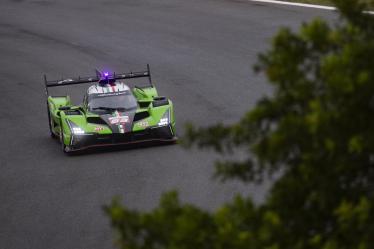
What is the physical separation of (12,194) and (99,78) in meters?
4.17

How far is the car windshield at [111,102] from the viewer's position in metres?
19.7

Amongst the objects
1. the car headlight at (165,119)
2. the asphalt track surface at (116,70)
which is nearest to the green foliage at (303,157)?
the asphalt track surface at (116,70)

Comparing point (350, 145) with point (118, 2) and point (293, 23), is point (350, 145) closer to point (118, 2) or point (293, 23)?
point (293, 23)

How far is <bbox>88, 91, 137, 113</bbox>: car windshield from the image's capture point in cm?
1970

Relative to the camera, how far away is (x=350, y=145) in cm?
592

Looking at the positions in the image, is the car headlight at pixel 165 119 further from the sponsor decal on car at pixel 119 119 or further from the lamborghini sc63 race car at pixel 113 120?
the sponsor decal on car at pixel 119 119

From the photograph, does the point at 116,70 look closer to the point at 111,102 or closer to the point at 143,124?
the point at 111,102

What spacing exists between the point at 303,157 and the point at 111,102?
1380 cm

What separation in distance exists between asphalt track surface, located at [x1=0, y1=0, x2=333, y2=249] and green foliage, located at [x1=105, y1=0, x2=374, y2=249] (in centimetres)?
774

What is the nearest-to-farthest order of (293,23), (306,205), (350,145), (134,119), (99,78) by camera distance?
(350,145) → (306,205) → (134,119) → (99,78) → (293,23)

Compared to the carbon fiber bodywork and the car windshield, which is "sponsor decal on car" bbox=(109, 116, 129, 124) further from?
the car windshield

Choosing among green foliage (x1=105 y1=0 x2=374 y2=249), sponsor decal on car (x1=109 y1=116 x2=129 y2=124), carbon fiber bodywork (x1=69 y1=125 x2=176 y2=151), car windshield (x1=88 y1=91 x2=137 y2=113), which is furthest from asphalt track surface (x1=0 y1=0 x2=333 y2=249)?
green foliage (x1=105 y1=0 x2=374 y2=249)

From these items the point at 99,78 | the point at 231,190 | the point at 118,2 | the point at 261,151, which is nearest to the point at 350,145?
the point at 261,151

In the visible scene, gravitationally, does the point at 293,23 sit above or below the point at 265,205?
below
